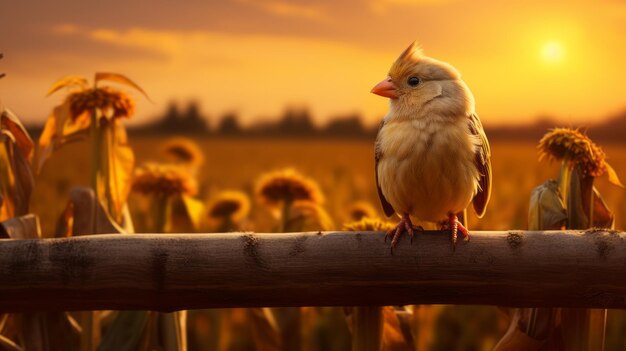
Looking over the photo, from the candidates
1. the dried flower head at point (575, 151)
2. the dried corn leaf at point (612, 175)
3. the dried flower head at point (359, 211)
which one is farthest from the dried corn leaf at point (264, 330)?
the dried corn leaf at point (612, 175)

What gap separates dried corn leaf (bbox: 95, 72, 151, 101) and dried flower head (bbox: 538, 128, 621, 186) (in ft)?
4.08

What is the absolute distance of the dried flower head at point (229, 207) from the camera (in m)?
3.09

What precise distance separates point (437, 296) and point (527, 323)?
1.71 ft

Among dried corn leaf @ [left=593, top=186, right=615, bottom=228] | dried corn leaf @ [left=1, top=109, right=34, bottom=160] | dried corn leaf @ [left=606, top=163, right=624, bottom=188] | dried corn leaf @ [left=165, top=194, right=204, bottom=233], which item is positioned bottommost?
dried corn leaf @ [left=593, top=186, right=615, bottom=228]

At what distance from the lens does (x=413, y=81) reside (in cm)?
192

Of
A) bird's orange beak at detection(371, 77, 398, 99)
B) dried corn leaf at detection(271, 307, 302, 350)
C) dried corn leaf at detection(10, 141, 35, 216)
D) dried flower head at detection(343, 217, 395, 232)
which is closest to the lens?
bird's orange beak at detection(371, 77, 398, 99)

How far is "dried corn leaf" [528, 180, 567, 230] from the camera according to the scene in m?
2.14

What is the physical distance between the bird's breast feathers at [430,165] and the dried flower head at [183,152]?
5.75ft

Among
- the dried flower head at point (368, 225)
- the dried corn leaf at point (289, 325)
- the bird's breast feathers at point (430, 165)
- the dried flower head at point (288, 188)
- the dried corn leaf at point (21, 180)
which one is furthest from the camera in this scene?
the dried corn leaf at point (289, 325)

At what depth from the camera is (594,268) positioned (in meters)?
1.83

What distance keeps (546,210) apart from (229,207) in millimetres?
1425

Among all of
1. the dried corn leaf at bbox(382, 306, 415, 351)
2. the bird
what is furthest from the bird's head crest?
the dried corn leaf at bbox(382, 306, 415, 351)

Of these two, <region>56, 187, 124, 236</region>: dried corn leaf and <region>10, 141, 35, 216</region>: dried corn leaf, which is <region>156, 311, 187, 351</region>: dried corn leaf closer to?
<region>56, 187, 124, 236</region>: dried corn leaf

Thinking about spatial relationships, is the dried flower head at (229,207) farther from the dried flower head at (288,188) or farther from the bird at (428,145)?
the bird at (428,145)
